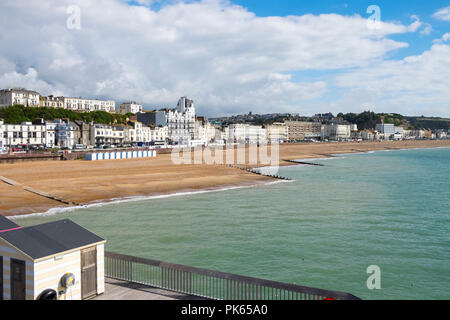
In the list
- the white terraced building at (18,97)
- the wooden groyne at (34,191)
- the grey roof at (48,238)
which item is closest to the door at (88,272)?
the grey roof at (48,238)

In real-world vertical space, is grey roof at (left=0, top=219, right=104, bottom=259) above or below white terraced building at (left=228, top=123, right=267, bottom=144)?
below

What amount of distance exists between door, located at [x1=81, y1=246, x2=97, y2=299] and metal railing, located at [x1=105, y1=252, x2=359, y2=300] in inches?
56.8

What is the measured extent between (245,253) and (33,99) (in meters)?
117

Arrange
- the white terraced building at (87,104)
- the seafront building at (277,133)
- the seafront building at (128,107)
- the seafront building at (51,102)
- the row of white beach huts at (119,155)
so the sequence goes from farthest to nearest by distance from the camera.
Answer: the seafront building at (277,133)
the seafront building at (128,107)
the white terraced building at (87,104)
the seafront building at (51,102)
the row of white beach huts at (119,155)

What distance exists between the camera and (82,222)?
22.0 metres

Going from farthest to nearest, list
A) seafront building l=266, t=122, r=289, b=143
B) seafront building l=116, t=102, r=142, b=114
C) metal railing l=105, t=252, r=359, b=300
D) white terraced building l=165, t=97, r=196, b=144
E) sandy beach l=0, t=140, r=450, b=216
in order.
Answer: seafront building l=266, t=122, r=289, b=143, seafront building l=116, t=102, r=142, b=114, white terraced building l=165, t=97, r=196, b=144, sandy beach l=0, t=140, r=450, b=216, metal railing l=105, t=252, r=359, b=300

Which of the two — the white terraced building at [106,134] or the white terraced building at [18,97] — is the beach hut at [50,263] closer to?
the white terraced building at [106,134]

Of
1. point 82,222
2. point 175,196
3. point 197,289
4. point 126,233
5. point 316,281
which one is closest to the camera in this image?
point 197,289

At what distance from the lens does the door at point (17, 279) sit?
797 cm

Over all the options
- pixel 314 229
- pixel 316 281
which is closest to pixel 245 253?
pixel 316 281

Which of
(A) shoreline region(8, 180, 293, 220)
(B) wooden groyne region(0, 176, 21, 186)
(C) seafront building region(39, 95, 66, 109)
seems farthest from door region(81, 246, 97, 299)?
(C) seafront building region(39, 95, 66, 109)

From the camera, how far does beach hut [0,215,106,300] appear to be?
7.89 m

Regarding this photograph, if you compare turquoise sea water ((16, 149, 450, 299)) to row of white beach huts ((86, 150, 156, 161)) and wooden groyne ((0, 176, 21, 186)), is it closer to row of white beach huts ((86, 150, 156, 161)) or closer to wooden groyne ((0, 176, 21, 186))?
wooden groyne ((0, 176, 21, 186))
